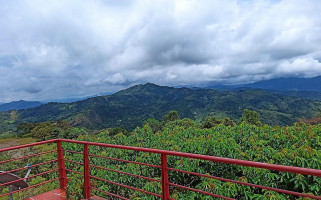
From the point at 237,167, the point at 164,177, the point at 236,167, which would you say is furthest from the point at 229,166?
the point at 164,177

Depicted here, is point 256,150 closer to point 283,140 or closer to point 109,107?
point 283,140

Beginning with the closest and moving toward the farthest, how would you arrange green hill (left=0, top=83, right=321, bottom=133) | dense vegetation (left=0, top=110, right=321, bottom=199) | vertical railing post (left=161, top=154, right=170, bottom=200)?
vertical railing post (left=161, top=154, right=170, bottom=200)
dense vegetation (left=0, top=110, right=321, bottom=199)
green hill (left=0, top=83, right=321, bottom=133)

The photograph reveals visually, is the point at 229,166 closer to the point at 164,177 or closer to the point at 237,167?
the point at 237,167

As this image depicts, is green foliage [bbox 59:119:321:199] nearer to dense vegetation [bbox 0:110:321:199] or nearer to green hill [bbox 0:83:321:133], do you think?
dense vegetation [bbox 0:110:321:199]

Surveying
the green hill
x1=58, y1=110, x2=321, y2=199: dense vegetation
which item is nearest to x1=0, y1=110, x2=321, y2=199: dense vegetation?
x1=58, y1=110, x2=321, y2=199: dense vegetation

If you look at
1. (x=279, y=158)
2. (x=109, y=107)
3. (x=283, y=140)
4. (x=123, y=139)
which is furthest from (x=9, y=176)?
(x=109, y=107)

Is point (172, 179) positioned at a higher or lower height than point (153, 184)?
lower

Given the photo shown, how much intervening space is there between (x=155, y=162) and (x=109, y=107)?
523ft

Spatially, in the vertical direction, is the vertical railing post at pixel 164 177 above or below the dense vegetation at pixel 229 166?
above

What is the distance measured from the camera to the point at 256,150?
20.7 ft

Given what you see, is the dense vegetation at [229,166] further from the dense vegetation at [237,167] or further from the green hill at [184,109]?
the green hill at [184,109]

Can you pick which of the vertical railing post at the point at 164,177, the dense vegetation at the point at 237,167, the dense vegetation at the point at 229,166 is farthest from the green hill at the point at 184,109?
the vertical railing post at the point at 164,177

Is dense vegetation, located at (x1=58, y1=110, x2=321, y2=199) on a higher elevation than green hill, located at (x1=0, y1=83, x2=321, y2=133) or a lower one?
higher

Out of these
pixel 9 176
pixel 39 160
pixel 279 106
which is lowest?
pixel 279 106
